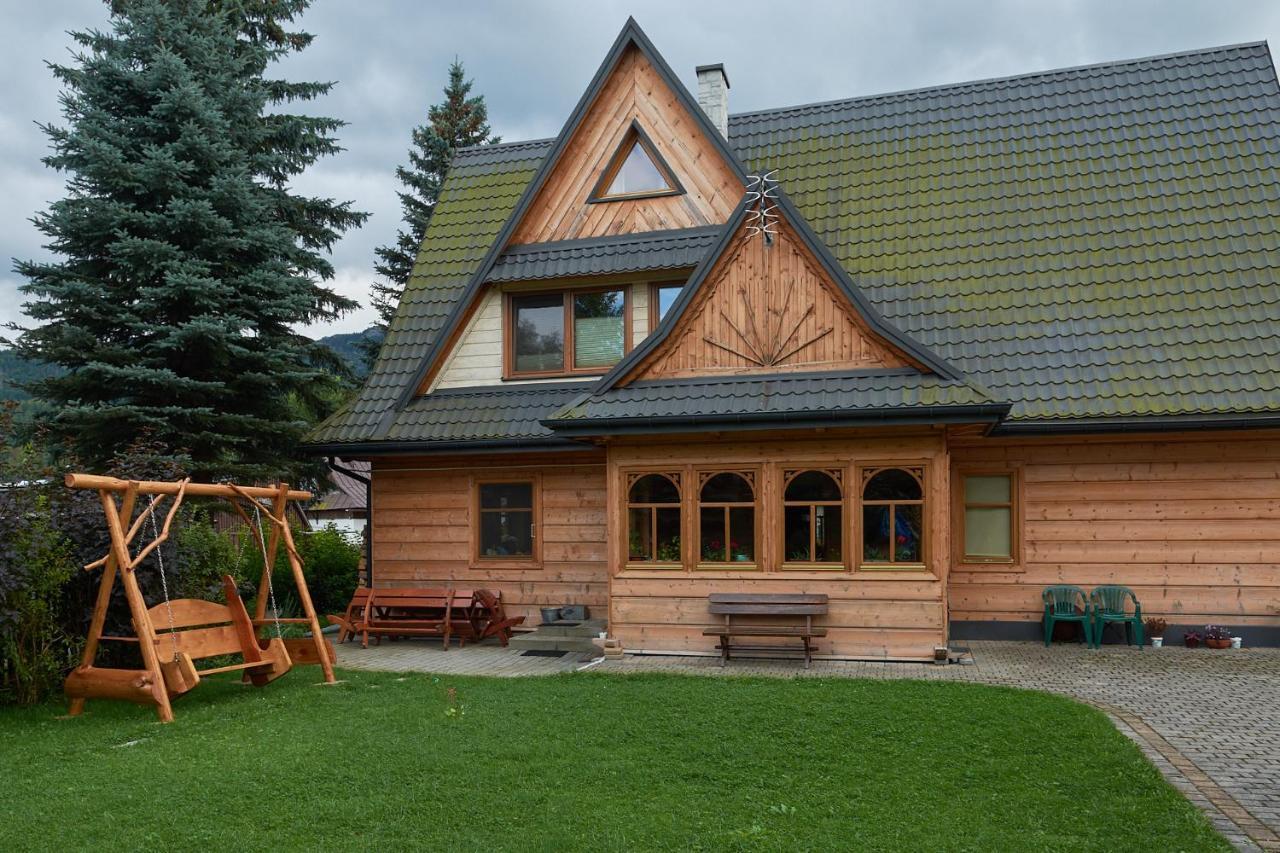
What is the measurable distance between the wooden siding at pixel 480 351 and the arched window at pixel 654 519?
3.48 metres

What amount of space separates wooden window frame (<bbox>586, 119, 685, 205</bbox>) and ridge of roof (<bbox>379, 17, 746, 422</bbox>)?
0.69 metres

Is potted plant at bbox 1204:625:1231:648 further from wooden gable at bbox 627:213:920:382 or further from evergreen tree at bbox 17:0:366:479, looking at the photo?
evergreen tree at bbox 17:0:366:479

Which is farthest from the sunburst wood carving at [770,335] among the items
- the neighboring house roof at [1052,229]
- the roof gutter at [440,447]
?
the roof gutter at [440,447]

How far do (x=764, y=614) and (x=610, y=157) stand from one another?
7189mm

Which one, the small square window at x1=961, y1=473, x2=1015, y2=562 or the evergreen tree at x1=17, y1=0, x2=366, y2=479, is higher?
the evergreen tree at x1=17, y1=0, x2=366, y2=479

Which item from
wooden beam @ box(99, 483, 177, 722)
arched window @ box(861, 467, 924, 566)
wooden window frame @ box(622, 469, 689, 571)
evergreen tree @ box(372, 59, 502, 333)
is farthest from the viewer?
evergreen tree @ box(372, 59, 502, 333)

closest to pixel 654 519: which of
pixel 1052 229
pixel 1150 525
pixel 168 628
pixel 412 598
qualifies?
pixel 412 598

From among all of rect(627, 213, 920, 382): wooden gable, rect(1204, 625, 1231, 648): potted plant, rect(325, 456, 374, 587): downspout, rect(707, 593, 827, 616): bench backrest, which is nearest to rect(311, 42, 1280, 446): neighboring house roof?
rect(325, 456, 374, 587): downspout

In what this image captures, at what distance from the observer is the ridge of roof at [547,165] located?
45.1ft

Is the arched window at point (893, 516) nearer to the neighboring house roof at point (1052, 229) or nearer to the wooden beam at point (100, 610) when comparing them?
the neighboring house roof at point (1052, 229)

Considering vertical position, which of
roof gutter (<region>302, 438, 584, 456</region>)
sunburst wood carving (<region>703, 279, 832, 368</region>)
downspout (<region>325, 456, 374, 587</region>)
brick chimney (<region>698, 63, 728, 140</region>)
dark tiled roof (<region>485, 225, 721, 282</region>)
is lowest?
downspout (<region>325, 456, 374, 587</region>)

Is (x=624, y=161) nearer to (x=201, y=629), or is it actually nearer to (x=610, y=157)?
(x=610, y=157)

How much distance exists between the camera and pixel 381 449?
13.3m

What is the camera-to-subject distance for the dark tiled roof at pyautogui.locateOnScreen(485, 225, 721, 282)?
13164 millimetres
